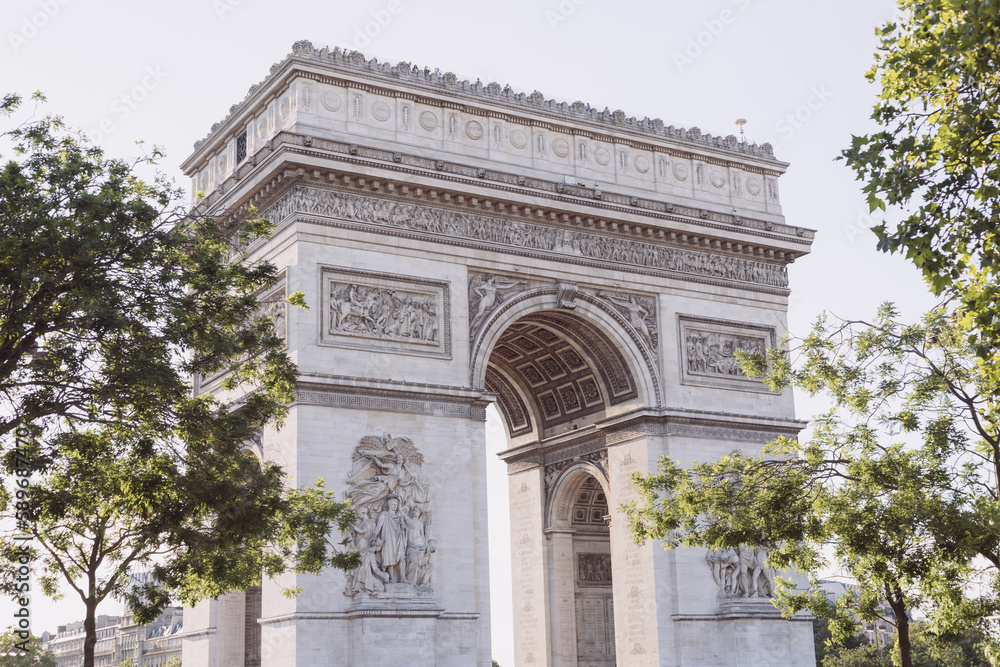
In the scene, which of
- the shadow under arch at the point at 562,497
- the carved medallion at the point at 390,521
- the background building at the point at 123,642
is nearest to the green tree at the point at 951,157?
the carved medallion at the point at 390,521

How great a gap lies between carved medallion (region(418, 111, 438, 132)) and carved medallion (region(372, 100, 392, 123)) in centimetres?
88

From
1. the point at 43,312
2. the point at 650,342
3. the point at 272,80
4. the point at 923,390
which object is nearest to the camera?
the point at 43,312

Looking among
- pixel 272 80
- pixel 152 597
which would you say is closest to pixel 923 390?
pixel 152 597

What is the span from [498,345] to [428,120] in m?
7.38

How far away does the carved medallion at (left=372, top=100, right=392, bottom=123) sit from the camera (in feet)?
98.6

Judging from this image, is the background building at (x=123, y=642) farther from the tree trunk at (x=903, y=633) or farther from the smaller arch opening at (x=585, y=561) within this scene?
the tree trunk at (x=903, y=633)

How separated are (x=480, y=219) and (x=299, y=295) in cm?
1033

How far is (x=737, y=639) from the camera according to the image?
30.6m

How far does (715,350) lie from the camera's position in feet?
110

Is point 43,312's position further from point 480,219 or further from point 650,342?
point 650,342

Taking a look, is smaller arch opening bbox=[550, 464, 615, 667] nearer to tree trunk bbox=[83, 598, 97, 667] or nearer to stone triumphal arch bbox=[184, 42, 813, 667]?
stone triumphal arch bbox=[184, 42, 813, 667]

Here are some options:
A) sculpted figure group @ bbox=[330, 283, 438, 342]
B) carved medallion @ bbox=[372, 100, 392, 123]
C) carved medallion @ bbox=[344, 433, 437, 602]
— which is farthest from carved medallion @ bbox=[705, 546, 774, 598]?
carved medallion @ bbox=[372, 100, 392, 123]

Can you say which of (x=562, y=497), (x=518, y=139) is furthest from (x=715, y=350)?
(x=518, y=139)

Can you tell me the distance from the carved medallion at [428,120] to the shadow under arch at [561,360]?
187 inches
